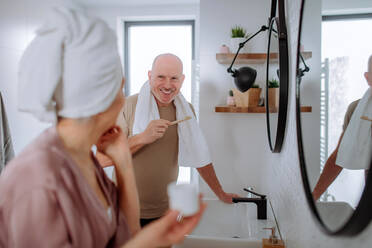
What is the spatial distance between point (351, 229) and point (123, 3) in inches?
109

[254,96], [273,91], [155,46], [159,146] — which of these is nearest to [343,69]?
[273,91]

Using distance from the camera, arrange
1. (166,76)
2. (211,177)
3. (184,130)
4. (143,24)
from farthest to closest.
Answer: (143,24)
(211,177)
(184,130)
(166,76)

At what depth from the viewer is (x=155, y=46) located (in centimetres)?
306

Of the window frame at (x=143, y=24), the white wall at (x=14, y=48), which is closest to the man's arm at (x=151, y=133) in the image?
the white wall at (x=14, y=48)

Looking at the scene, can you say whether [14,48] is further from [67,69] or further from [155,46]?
[67,69]

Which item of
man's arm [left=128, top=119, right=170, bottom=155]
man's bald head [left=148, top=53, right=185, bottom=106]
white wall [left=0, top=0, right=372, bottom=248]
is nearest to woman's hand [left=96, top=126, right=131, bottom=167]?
man's arm [left=128, top=119, right=170, bottom=155]

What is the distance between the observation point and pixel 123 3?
2.77 m

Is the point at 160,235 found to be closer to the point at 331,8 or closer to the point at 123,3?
the point at 331,8

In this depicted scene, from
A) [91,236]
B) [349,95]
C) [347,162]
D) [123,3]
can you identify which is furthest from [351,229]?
[123,3]

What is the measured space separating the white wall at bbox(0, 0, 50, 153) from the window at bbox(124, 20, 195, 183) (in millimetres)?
966

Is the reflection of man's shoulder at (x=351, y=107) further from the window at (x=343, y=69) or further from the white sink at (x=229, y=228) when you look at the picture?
the white sink at (x=229, y=228)

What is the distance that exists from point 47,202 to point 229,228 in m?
1.34

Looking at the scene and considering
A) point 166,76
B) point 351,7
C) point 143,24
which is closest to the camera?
point 351,7

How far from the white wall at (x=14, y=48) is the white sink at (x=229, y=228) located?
4.80ft
